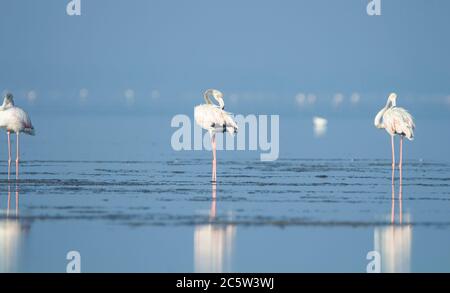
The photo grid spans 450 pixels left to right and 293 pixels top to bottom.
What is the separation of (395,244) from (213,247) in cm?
208

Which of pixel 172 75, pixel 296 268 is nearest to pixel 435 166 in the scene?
pixel 296 268

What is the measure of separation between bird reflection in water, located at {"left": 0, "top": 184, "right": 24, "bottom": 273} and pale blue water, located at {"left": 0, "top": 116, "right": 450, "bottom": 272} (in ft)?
0.07

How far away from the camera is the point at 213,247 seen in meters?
14.4

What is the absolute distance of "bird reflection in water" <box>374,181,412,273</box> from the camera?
44.2 feet

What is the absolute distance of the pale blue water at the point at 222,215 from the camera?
13.8 meters

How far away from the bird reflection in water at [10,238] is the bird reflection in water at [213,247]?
191cm

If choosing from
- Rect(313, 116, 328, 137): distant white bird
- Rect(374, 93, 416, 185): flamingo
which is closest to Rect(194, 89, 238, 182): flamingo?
Rect(374, 93, 416, 185): flamingo

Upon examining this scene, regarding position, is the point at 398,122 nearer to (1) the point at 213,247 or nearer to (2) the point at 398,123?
(2) the point at 398,123

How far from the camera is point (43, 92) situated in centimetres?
10900

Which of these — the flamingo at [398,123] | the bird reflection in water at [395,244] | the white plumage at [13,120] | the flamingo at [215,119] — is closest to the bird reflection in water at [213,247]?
the bird reflection in water at [395,244]

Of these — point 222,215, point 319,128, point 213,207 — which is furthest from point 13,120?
point 319,128

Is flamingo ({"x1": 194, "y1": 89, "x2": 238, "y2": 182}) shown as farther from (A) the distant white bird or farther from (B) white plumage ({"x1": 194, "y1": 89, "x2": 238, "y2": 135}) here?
(A) the distant white bird
